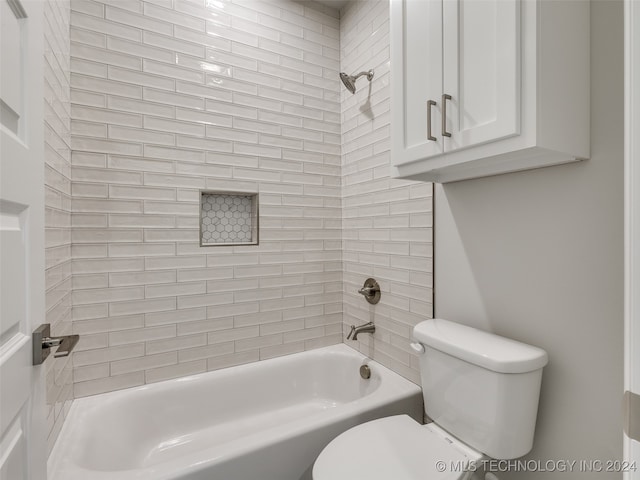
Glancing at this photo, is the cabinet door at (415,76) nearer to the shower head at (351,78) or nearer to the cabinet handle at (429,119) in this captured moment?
the cabinet handle at (429,119)

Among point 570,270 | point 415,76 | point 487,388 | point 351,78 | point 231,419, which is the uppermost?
point 351,78

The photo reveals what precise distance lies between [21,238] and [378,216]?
1.56 m

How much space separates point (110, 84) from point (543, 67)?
1.82 metres

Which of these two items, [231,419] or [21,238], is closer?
[21,238]

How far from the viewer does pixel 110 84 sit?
1580mm

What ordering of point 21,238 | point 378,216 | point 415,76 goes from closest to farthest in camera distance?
point 21,238, point 415,76, point 378,216

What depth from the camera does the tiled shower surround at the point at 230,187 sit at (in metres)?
1.57

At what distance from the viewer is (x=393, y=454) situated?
107 cm

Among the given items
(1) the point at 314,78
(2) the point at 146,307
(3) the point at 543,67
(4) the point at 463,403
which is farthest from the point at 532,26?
(2) the point at 146,307

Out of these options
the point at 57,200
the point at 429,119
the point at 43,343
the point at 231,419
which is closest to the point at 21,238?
the point at 43,343

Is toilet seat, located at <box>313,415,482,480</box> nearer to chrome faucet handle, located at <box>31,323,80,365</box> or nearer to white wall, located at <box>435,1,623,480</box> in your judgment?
white wall, located at <box>435,1,623,480</box>

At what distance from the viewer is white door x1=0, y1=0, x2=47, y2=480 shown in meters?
0.58

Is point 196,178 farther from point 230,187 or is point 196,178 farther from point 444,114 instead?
point 444,114

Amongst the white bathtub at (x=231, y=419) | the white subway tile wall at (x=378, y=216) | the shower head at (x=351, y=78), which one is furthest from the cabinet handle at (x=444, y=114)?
the white bathtub at (x=231, y=419)
